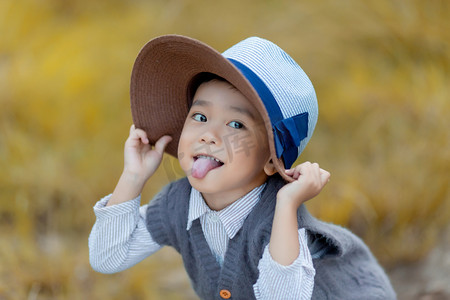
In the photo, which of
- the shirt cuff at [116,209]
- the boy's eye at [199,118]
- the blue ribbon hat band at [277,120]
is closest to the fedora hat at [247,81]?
the blue ribbon hat band at [277,120]

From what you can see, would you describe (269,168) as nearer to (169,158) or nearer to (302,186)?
(302,186)

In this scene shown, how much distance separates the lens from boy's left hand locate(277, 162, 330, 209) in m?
1.46

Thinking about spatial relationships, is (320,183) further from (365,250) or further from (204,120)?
(365,250)

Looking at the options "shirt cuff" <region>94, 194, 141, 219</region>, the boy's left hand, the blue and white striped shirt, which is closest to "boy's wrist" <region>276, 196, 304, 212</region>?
the boy's left hand

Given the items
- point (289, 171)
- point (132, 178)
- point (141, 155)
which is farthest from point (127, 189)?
point (289, 171)

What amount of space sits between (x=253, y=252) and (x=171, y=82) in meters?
0.58

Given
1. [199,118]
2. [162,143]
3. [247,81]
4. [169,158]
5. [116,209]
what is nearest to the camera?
[247,81]

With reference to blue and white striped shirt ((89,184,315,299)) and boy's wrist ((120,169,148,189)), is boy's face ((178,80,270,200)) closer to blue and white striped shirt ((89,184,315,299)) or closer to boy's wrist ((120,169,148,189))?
blue and white striped shirt ((89,184,315,299))

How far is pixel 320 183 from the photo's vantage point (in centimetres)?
150

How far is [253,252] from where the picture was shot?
1.54 metres

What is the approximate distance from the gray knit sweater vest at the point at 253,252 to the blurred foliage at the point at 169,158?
23 centimetres

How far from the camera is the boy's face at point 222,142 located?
1.51 m

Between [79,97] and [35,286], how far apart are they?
4.42 ft

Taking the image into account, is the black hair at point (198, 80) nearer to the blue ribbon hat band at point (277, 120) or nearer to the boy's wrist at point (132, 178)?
the blue ribbon hat band at point (277, 120)
